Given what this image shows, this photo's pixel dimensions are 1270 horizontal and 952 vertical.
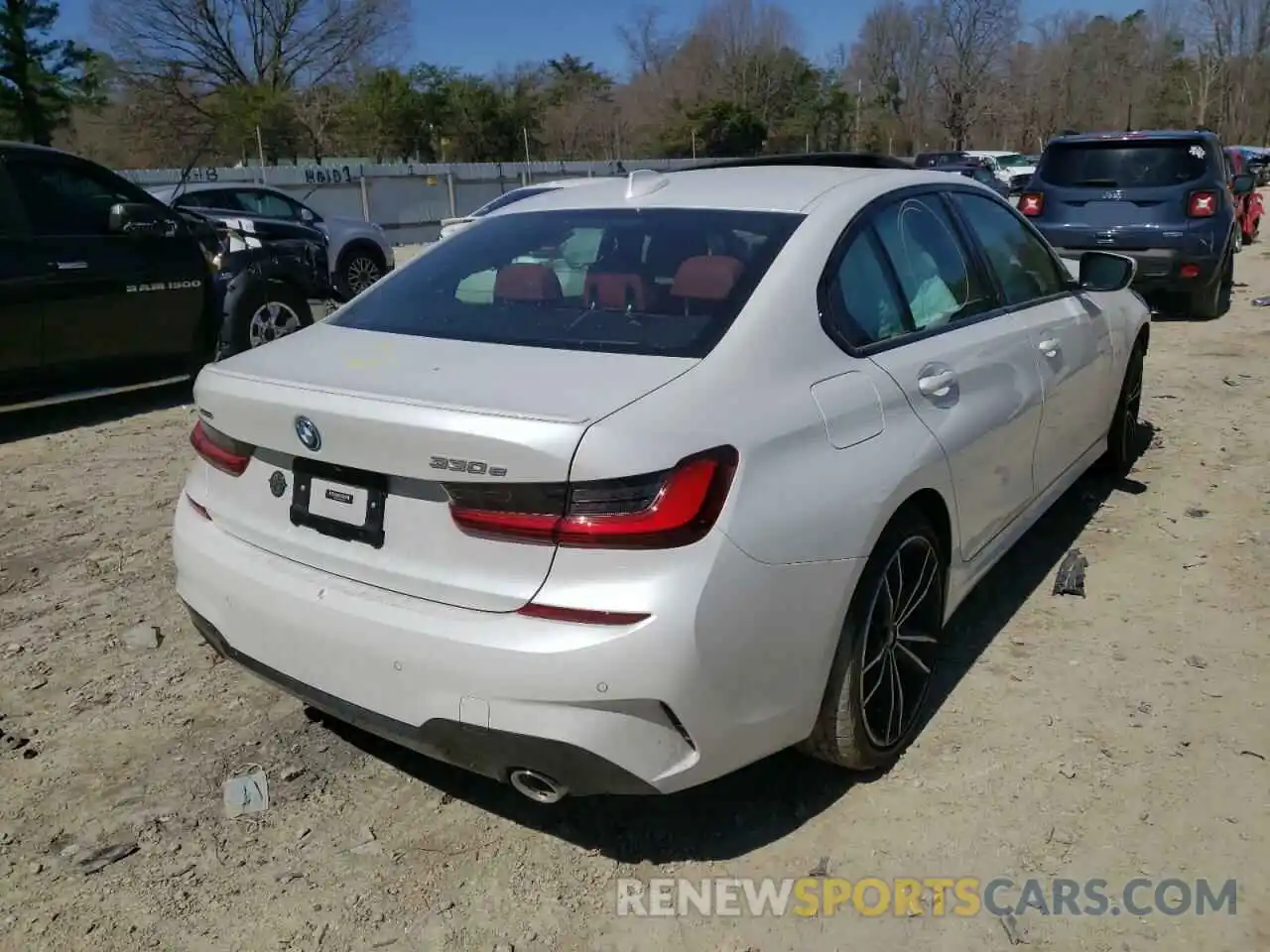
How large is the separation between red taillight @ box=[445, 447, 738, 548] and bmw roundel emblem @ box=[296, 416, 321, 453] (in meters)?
0.44

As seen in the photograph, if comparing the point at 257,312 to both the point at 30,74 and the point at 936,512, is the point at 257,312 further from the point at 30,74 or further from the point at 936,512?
the point at 30,74

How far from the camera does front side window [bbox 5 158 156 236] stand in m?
6.41

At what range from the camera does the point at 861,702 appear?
2660 millimetres

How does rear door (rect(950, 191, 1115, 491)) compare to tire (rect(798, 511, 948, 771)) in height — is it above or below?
above

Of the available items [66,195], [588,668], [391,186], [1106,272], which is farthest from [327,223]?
[588,668]

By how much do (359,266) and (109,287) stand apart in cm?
809

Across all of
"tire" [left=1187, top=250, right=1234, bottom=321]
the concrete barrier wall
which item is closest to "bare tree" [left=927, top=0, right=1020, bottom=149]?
the concrete barrier wall

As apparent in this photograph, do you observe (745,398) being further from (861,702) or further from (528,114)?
(528,114)

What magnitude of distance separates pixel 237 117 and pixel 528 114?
14.4 m

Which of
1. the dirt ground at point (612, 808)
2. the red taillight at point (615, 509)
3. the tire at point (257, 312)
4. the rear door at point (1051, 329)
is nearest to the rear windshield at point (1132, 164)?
the rear door at point (1051, 329)

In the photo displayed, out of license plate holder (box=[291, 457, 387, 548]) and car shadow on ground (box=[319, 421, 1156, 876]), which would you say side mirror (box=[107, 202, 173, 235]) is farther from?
license plate holder (box=[291, 457, 387, 548])

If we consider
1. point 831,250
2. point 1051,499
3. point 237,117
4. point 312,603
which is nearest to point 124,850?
point 312,603

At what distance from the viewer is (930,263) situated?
3.33 m

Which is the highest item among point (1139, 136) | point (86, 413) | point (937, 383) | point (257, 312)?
point (1139, 136)
